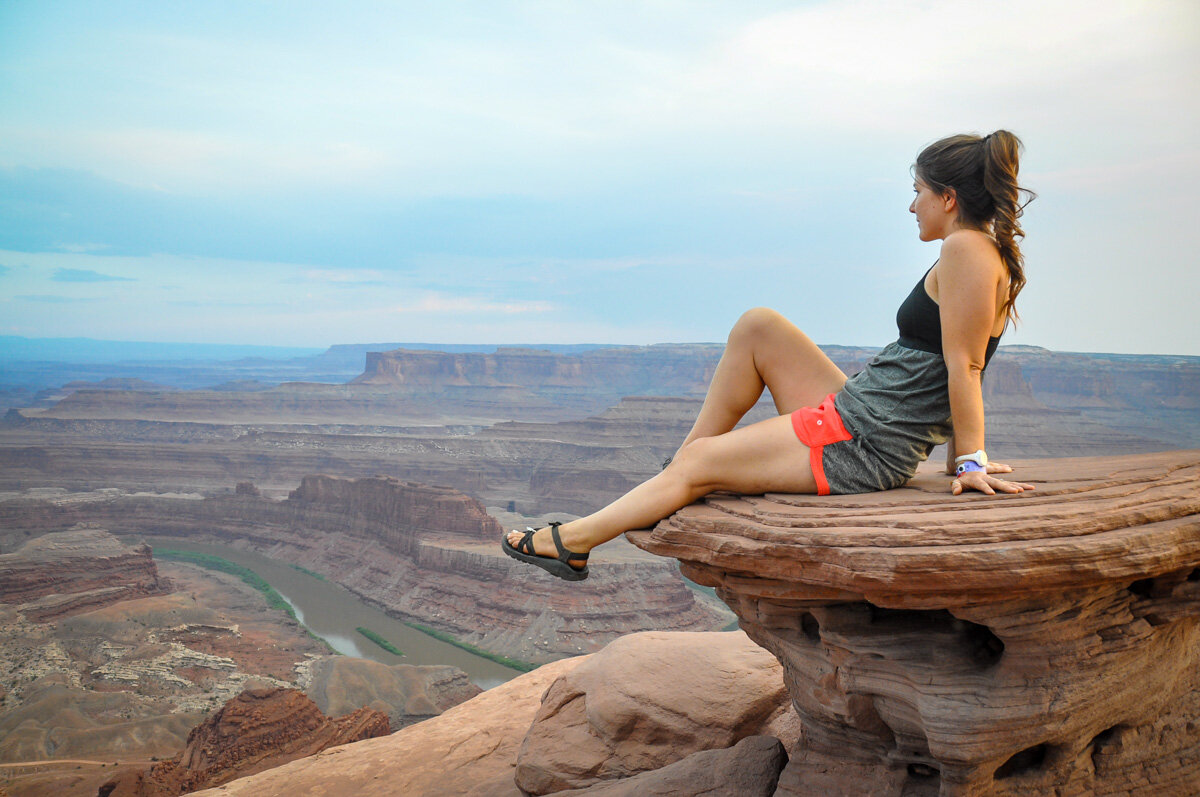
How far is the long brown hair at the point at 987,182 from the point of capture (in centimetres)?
371

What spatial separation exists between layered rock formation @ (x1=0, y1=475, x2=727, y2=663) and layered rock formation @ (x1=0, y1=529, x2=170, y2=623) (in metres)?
8.26

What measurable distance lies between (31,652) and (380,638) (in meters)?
10.8

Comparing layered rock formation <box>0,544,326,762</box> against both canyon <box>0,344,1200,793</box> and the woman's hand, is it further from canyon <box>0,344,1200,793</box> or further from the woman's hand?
the woman's hand

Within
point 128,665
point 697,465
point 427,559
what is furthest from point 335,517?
point 697,465

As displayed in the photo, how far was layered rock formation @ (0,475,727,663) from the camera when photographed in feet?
94.9

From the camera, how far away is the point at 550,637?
27.8 meters

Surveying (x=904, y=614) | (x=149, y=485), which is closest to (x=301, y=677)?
(x=904, y=614)

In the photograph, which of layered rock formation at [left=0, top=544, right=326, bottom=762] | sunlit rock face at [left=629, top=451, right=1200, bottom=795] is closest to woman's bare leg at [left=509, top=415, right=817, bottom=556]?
sunlit rock face at [left=629, top=451, right=1200, bottom=795]

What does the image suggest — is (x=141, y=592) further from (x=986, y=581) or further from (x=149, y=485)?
(x=986, y=581)

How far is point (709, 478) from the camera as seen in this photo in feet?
14.2

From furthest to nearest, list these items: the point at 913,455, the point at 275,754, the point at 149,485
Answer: the point at 149,485 < the point at 275,754 < the point at 913,455

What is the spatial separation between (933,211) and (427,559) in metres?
32.1

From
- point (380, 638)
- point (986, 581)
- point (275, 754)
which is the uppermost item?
point (986, 581)

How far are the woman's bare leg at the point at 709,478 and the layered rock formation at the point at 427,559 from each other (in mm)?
23647
